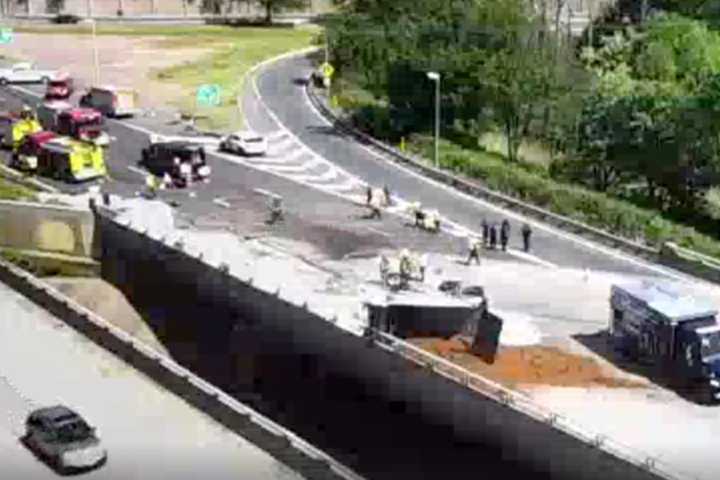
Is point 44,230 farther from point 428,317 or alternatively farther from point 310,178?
point 428,317

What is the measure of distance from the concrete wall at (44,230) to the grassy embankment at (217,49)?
18.8 m

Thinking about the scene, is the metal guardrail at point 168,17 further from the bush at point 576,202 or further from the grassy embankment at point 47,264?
the grassy embankment at point 47,264

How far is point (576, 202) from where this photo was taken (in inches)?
2074

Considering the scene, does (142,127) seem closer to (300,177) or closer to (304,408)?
(300,177)

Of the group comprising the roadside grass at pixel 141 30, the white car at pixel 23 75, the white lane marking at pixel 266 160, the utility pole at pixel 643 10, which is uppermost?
the utility pole at pixel 643 10

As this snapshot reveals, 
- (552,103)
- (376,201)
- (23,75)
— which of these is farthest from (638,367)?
(23,75)

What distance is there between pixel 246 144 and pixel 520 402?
33.7 meters

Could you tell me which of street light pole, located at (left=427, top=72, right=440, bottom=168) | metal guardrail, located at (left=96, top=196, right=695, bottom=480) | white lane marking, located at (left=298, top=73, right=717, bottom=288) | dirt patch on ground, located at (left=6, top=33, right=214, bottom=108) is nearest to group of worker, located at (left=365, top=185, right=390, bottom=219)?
white lane marking, located at (left=298, top=73, right=717, bottom=288)

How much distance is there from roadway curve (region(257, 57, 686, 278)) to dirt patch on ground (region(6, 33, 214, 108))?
6046 millimetres

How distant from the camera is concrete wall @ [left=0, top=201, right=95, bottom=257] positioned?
4991 centimetres

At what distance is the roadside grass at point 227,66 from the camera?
2837 inches

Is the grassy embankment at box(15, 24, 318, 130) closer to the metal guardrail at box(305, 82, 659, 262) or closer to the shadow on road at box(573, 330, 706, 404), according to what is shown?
the metal guardrail at box(305, 82, 659, 262)

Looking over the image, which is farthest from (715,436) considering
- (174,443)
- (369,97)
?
(369,97)

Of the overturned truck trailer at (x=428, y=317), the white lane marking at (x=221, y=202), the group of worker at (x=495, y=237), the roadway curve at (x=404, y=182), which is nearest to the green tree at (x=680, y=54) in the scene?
the roadway curve at (x=404, y=182)
